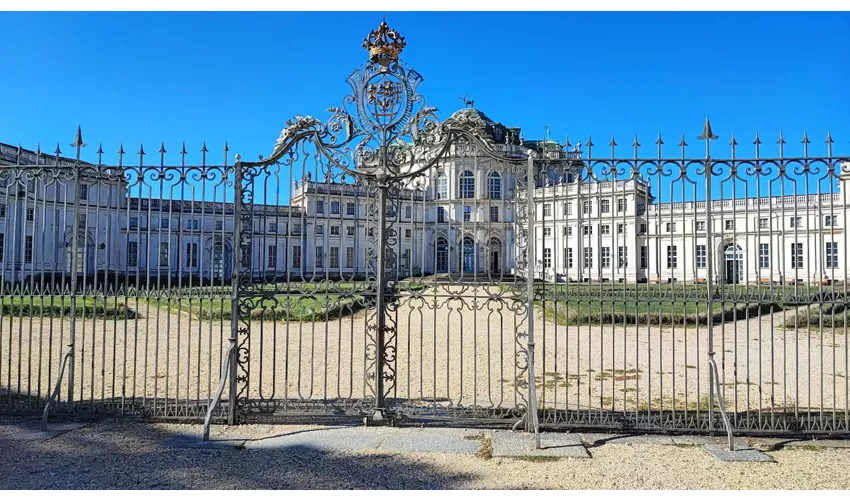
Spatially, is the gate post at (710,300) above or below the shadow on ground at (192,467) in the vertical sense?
above

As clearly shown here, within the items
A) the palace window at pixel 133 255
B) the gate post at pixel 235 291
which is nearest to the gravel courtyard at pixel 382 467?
the gate post at pixel 235 291

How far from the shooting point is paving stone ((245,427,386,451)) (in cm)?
522

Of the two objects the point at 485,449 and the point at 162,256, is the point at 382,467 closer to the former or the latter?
the point at 485,449

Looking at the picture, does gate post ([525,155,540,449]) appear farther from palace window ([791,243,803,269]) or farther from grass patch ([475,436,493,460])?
palace window ([791,243,803,269])

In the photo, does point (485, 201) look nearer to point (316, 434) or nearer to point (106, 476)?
point (316, 434)

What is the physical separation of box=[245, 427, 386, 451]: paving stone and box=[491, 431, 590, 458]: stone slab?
109 centimetres

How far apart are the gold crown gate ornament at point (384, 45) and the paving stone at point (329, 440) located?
3.71m

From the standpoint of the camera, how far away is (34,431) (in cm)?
567

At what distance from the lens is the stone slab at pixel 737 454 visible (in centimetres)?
495

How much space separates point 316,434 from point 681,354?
8.26 m

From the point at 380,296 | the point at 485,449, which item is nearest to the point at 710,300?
the point at 485,449

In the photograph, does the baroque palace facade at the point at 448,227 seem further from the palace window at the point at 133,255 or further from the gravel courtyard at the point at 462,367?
the gravel courtyard at the point at 462,367

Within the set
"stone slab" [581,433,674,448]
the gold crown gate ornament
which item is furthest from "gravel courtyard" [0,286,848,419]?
the gold crown gate ornament

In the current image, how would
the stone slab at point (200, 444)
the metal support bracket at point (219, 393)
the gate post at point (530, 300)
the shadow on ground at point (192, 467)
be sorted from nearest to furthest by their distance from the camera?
1. the shadow on ground at point (192, 467)
2. the stone slab at point (200, 444)
3. the metal support bracket at point (219, 393)
4. the gate post at point (530, 300)
